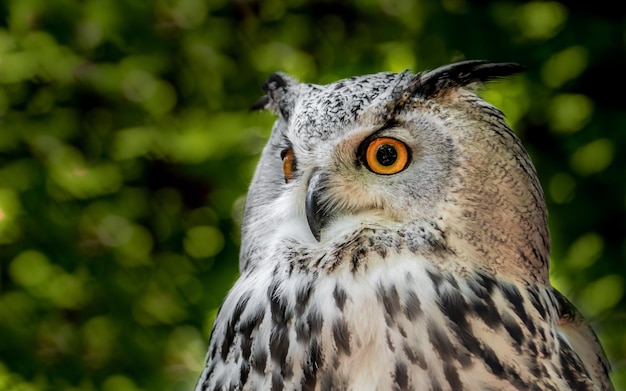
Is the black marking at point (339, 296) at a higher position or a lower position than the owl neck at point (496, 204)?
lower

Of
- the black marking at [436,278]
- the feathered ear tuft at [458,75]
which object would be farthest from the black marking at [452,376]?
the feathered ear tuft at [458,75]

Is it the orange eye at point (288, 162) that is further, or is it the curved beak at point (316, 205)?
the orange eye at point (288, 162)

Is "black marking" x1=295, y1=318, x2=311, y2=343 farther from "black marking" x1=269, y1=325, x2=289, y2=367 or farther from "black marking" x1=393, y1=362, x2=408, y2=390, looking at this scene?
"black marking" x1=393, y1=362, x2=408, y2=390

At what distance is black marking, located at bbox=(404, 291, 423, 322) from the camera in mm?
1100

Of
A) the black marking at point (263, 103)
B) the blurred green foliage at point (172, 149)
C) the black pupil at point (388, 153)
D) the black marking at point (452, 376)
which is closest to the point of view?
the black marking at point (452, 376)

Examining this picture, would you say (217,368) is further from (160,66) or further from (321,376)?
(160,66)

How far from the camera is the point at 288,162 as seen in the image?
50.3 inches

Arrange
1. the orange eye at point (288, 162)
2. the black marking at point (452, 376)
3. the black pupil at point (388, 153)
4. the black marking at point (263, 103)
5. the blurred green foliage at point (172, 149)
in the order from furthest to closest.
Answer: the blurred green foliage at point (172, 149) → the black marking at point (263, 103) → the orange eye at point (288, 162) → the black pupil at point (388, 153) → the black marking at point (452, 376)

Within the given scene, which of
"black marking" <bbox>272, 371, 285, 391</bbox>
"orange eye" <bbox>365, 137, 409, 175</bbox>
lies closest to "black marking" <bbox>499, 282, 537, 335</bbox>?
"orange eye" <bbox>365, 137, 409, 175</bbox>

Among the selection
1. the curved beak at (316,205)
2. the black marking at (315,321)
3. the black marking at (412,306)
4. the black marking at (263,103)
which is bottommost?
the black marking at (315,321)

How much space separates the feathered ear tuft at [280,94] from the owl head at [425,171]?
12 centimetres

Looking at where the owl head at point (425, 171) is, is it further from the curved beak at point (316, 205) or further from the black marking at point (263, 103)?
the black marking at point (263, 103)

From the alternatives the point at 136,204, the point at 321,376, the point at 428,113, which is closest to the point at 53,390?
the point at 136,204

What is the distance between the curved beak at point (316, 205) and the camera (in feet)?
3.82
